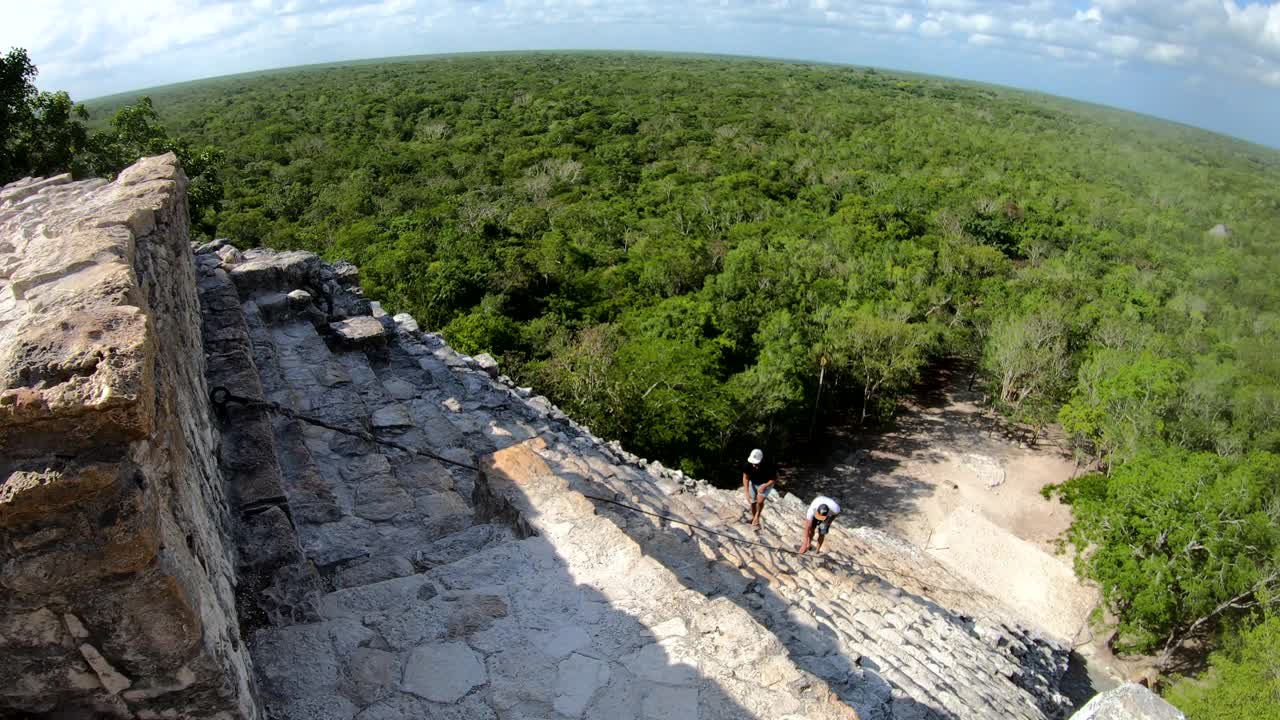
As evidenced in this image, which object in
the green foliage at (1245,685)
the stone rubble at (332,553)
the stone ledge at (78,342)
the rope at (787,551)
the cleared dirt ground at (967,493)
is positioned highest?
the stone ledge at (78,342)

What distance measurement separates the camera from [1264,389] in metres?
15.2

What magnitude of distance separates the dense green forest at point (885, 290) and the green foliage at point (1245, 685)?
55 mm

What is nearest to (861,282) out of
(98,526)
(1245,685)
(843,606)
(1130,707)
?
(1245,685)

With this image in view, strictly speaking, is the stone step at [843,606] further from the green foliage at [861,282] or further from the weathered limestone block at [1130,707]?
the green foliage at [861,282]

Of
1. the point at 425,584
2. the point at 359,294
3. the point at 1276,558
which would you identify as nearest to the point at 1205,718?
the point at 1276,558

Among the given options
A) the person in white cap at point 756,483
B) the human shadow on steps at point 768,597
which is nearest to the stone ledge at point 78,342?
the human shadow on steps at point 768,597

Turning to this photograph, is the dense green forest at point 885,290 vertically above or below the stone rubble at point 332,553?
below

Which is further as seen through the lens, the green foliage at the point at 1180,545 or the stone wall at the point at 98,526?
A: the green foliage at the point at 1180,545

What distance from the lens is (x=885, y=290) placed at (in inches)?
930

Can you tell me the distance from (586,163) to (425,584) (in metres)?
43.4

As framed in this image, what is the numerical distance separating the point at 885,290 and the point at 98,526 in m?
24.0

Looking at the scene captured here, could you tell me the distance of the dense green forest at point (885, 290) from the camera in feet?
41.7

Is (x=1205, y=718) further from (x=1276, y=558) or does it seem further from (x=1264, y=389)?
(x=1264, y=389)

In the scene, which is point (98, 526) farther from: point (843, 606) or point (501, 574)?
point (843, 606)
